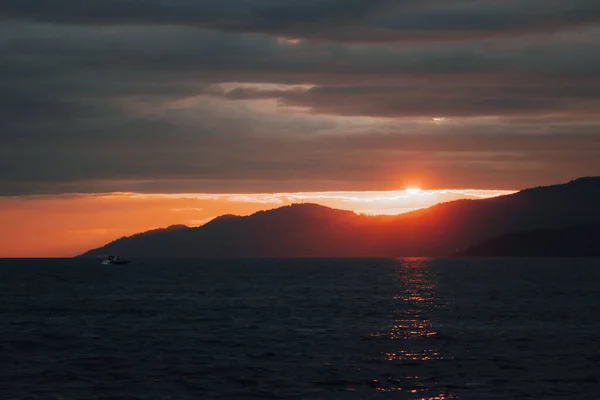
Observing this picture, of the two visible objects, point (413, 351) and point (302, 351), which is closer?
point (413, 351)

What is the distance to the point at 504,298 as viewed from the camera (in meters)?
147

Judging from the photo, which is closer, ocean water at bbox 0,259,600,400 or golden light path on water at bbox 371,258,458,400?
golden light path on water at bbox 371,258,458,400

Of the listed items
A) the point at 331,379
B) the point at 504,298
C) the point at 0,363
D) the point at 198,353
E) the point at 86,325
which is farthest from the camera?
the point at 504,298

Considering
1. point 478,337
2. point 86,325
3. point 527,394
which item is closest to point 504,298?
point 478,337

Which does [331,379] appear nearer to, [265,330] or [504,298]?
[265,330]

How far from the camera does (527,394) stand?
2135 inches

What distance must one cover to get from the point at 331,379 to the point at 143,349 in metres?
22.0

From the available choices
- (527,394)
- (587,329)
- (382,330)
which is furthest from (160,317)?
(527,394)

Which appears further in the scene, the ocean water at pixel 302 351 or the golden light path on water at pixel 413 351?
the ocean water at pixel 302 351

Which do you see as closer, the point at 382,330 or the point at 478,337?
the point at 478,337

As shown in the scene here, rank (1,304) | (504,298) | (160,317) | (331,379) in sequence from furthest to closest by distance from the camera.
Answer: (504,298), (1,304), (160,317), (331,379)

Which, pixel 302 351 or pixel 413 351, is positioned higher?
pixel 302 351

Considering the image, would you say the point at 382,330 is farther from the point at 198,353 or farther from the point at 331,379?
the point at 331,379

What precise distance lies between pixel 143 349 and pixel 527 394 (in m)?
35.0
